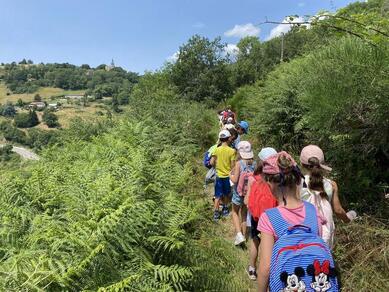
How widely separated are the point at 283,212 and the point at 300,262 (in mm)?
382

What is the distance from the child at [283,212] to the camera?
9.21 ft

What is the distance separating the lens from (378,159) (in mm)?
5891

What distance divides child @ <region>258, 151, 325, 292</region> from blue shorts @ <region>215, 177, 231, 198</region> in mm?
4333

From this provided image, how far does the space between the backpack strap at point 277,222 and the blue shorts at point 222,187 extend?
455 cm

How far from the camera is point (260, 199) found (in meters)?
4.57

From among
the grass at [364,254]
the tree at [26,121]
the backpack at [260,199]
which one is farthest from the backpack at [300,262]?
the tree at [26,121]

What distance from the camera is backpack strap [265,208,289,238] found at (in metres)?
2.78

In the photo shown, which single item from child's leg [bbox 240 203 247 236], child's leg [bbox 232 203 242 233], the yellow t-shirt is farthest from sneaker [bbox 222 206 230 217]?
child's leg [bbox 232 203 242 233]

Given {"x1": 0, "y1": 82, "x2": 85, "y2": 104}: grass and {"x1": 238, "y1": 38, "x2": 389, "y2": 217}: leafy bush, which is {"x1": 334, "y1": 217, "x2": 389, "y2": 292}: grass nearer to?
{"x1": 238, "y1": 38, "x2": 389, "y2": 217}: leafy bush

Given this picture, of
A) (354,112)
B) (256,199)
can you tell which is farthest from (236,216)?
(354,112)

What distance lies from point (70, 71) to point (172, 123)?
174113mm

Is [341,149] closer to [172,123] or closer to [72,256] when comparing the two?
[72,256]

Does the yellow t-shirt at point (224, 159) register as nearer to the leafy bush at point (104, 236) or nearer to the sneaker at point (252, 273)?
the leafy bush at point (104, 236)

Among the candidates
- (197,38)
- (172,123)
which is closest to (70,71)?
(197,38)
